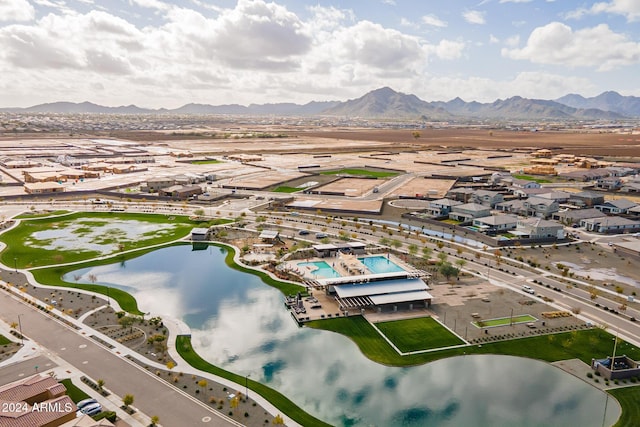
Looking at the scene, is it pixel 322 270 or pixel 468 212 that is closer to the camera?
pixel 322 270

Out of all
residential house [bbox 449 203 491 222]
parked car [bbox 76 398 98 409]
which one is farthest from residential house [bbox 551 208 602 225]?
parked car [bbox 76 398 98 409]

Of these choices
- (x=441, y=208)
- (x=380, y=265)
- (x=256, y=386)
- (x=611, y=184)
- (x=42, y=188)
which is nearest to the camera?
(x=256, y=386)

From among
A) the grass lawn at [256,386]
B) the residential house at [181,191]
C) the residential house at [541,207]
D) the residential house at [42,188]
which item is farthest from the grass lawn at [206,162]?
the grass lawn at [256,386]

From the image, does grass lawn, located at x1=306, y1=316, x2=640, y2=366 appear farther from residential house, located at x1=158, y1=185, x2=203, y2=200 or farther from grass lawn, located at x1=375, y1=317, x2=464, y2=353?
residential house, located at x1=158, y1=185, x2=203, y2=200

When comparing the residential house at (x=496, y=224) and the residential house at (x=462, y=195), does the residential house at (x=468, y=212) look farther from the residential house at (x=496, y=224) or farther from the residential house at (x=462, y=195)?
the residential house at (x=462, y=195)

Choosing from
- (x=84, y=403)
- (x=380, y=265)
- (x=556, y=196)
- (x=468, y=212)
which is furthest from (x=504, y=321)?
(x=556, y=196)

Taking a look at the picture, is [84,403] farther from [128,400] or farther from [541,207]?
[541,207]

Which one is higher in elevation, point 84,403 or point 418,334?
point 84,403

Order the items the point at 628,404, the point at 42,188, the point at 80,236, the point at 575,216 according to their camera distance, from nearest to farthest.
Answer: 1. the point at 628,404
2. the point at 80,236
3. the point at 575,216
4. the point at 42,188
